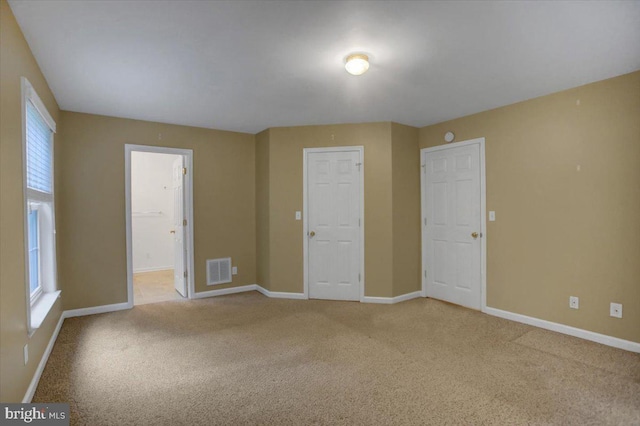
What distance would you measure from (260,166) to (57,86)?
2428 millimetres

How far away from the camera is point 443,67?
2.67 metres

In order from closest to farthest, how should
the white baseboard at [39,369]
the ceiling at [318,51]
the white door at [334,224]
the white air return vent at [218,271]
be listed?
the ceiling at [318,51] → the white baseboard at [39,369] → the white door at [334,224] → the white air return vent at [218,271]

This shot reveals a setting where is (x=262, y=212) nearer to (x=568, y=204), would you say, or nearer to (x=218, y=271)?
(x=218, y=271)

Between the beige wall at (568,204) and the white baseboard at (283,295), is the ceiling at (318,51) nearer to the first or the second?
the beige wall at (568,204)

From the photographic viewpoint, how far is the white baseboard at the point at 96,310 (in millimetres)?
3775

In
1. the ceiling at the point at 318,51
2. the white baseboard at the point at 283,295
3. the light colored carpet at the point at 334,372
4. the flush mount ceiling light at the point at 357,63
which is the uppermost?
the ceiling at the point at 318,51

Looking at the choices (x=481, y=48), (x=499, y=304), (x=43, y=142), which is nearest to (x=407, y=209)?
(x=499, y=304)

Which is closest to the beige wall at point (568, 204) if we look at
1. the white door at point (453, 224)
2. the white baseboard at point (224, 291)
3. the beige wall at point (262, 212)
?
the white door at point (453, 224)

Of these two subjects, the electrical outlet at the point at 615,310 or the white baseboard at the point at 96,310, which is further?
the white baseboard at the point at 96,310

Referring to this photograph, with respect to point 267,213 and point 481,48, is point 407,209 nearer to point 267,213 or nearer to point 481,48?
point 267,213

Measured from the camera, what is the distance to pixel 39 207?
3.06m

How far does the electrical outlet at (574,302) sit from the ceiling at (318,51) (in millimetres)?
1975

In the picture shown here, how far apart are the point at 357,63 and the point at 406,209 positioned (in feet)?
7.92

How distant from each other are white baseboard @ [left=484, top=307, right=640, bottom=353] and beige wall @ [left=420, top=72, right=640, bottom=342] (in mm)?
44
